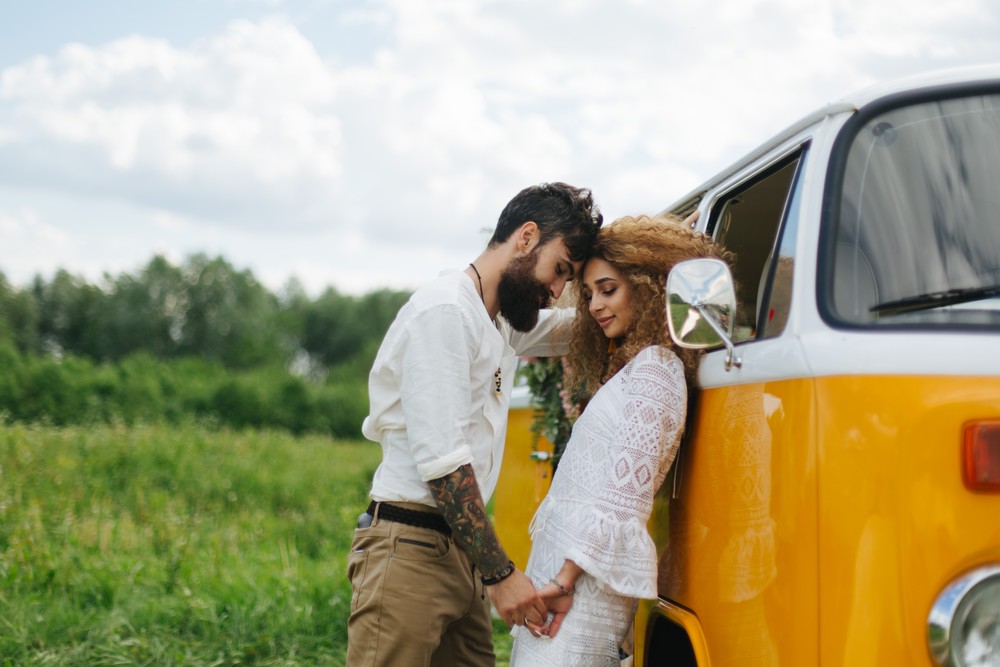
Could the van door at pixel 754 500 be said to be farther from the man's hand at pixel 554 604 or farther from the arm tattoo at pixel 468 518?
the arm tattoo at pixel 468 518

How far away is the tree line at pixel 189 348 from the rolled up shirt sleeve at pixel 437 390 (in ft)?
61.9

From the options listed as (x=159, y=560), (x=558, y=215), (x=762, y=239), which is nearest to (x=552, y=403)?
(x=762, y=239)

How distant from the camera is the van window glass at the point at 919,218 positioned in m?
1.97

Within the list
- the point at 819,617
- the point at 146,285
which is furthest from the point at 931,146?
the point at 146,285

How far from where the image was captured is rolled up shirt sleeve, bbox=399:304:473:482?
271 cm

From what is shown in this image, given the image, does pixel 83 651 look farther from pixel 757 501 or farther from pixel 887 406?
pixel 887 406

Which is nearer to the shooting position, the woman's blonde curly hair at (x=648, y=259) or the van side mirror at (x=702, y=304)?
the van side mirror at (x=702, y=304)

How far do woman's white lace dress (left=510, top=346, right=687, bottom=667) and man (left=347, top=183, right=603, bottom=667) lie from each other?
0.12 m

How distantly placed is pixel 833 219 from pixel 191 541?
7268 millimetres

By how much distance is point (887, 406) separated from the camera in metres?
1.78

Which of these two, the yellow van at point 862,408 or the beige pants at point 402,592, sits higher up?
the yellow van at point 862,408

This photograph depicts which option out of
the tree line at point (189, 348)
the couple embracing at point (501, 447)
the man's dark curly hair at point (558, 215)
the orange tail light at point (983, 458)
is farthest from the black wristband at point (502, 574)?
the tree line at point (189, 348)

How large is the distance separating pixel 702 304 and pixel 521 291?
3.14 ft

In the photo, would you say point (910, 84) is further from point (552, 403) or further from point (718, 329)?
point (552, 403)
